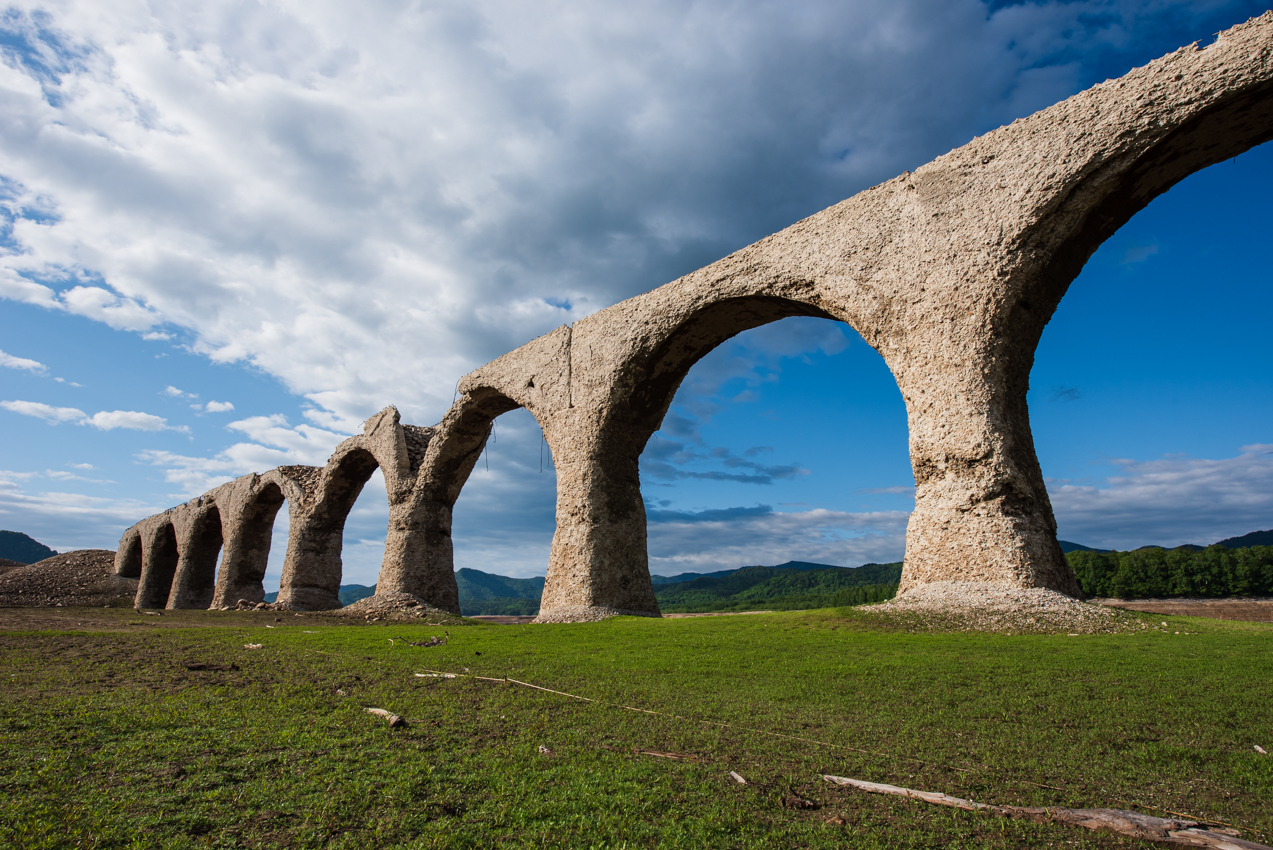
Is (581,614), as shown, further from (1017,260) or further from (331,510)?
(331,510)

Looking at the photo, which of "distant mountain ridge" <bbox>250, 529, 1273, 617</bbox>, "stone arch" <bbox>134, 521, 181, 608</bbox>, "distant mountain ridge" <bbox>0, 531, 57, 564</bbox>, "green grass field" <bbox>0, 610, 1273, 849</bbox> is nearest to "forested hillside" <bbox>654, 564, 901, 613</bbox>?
"distant mountain ridge" <bbox>250, 529, 1273, 617</bbox>

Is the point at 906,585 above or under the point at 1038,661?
above

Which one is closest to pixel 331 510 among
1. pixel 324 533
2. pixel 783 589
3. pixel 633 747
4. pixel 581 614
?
pixel 324 533

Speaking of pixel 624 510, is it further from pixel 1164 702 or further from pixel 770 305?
pixel 1164 702

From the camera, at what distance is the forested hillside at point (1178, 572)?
15.2m

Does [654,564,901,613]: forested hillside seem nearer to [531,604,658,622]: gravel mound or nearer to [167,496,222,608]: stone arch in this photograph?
[531,604,658,622]: gravel mound

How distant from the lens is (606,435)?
9.81 m

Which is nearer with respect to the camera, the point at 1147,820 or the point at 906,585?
A: the point at 1147,820

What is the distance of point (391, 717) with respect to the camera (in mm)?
2480

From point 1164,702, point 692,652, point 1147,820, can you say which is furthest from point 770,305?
point 1147,820

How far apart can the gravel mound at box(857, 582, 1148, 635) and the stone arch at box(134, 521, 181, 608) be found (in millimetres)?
25972

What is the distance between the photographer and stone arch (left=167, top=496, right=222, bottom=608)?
68.8ft

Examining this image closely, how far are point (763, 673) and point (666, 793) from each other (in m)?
2.07

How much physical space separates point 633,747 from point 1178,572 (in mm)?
19909
